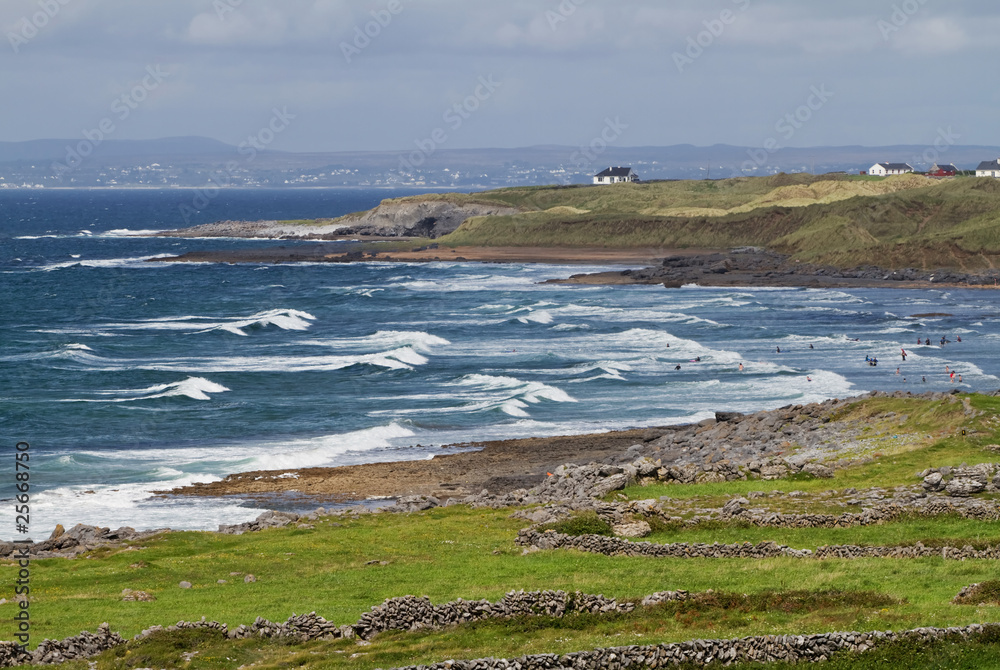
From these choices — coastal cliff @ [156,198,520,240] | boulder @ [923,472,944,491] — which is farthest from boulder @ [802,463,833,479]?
coastal cliff @ [156,198,520,240]

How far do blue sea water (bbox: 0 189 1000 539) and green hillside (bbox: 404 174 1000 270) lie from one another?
1923cm

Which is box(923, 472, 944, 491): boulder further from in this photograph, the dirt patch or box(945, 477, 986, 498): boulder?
the dirt patch

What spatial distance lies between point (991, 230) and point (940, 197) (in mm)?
27608

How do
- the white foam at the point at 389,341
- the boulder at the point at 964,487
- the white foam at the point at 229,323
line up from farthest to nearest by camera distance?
the white foam at the point at 229,323, the white foam at the point at 389,341, the boulder at the point at 964,487

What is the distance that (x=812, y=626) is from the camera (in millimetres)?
18469

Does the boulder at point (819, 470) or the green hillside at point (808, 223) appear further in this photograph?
the green hillside at point (808, 223)

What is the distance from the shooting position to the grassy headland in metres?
126

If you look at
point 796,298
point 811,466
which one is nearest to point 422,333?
point 796,298

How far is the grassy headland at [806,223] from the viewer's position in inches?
4970

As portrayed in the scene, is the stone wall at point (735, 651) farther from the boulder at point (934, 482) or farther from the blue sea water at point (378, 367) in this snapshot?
the blue sea water at point (378, 367)

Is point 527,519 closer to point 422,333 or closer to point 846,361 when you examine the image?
point 846,361

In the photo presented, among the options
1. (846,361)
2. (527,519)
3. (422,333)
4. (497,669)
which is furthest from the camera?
(422,333)

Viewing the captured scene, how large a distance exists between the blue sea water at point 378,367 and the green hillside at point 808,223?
19229 mm

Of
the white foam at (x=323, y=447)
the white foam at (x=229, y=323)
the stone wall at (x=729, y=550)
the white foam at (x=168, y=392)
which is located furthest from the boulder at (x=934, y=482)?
the white foam at (x=229, y=323)
